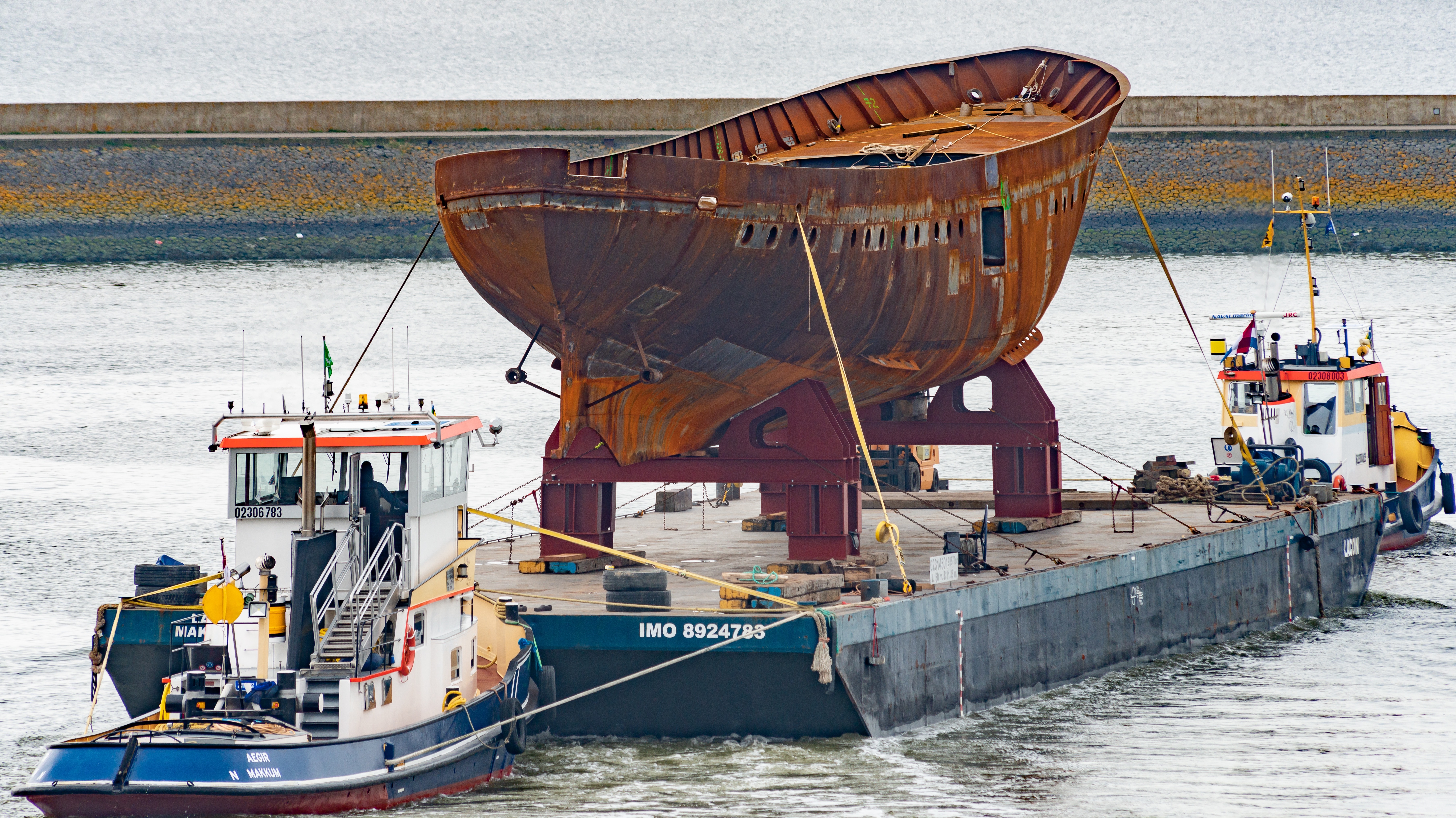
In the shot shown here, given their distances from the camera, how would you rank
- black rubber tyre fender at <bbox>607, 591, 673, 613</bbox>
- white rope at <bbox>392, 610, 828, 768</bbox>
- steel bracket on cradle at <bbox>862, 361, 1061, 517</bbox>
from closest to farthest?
1. white rope at <bbox>392, 610, 828, 768</bbox>
2. black rubber tyre fender at <bbox>607, 591, 673, 613</bbox>
3. steel bracket on cradle at <bbox>862, 361, 1061, 517</bbox>

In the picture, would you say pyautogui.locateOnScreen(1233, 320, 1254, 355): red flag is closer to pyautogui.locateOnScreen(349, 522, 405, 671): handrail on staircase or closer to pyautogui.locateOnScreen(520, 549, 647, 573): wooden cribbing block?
pyautogui.locateOnScreen(520, 549, 647, 573): wooden cribbing block

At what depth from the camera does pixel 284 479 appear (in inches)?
649

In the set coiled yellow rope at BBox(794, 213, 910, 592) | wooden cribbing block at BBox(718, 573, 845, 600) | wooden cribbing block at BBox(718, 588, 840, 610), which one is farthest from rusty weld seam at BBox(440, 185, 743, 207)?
wooden cribbing block at BBox(718, 588, 840, 610)

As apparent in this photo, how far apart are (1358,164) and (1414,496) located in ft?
131

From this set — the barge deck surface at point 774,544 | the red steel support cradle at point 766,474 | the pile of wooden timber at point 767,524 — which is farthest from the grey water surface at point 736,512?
the pile of wooden timber at point 767,524

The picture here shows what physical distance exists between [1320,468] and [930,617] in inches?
610

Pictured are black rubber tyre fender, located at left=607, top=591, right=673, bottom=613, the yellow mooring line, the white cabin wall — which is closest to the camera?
the white cabin wall

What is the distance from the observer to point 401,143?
71312 mm

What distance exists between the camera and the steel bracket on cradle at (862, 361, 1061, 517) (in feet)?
85.3

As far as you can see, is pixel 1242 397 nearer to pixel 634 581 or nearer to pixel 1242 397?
pixel 1242 397

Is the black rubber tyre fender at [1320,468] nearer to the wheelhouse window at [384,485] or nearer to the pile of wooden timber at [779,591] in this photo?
the pile of wooden timber at [779,591]

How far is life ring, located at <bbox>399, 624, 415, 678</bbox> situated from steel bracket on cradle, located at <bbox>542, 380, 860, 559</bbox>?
6114 mm

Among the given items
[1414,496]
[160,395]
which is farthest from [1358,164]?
[160,395]

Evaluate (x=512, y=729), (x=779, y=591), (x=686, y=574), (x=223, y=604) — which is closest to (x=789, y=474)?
(x=779, y=591)
